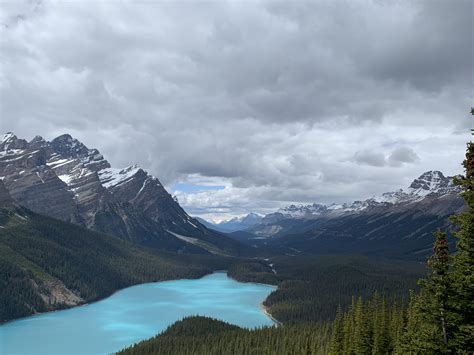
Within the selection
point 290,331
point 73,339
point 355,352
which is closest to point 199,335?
point 290,331

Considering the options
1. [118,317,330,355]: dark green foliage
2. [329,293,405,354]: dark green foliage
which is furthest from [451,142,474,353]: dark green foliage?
[118,317,330,355]: dark green foliage

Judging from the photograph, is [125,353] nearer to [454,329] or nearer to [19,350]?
[19,350]

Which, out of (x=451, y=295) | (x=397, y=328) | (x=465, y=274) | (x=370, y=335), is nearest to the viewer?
(x=465, y=274)

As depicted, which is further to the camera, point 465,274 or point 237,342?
point 237,342

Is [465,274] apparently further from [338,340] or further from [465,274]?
[338,340]

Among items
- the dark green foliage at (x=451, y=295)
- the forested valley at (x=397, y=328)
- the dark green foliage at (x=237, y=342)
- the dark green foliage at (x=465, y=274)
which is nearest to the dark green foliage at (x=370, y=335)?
the forested valley at (x=397, y=328)

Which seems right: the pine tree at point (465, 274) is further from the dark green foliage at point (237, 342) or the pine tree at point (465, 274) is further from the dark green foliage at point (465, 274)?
the dark green foliage at point (237, 342)

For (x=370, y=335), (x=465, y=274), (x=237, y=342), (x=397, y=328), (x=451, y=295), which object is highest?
(x=465, y=274)

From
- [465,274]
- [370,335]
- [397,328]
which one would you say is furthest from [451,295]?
[370,335]

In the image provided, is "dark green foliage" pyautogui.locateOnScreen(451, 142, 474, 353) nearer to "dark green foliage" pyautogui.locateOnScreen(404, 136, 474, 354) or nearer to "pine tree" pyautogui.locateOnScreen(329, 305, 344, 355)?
"dark green foliage" pyautogui.locateOnScreen(404, 136, 474, 354)
